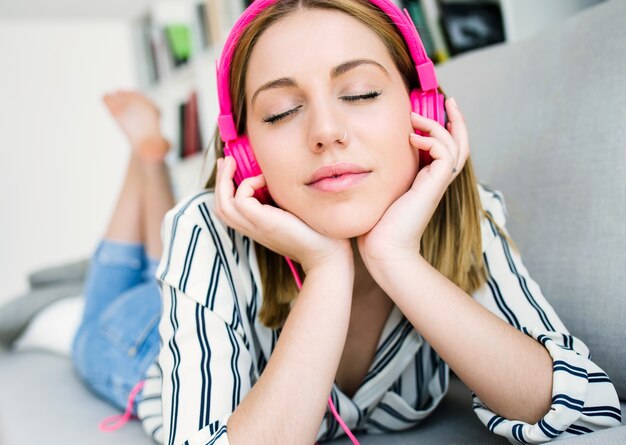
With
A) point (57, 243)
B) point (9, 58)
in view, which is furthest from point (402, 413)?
point (9, 58)

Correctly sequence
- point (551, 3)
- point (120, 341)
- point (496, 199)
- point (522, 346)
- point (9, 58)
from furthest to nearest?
1. point (9, 58)
2. point (551, 3)
3. point (120, 341)
4. point (496, 199)
5. point (522, 346)

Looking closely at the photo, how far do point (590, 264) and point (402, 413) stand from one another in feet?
1.24

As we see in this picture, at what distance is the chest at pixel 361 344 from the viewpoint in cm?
99

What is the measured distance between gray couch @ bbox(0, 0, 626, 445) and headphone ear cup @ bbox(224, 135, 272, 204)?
17.3 inches

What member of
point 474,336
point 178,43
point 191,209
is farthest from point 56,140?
point 474,336

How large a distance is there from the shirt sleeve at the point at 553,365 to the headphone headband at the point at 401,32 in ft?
1.01

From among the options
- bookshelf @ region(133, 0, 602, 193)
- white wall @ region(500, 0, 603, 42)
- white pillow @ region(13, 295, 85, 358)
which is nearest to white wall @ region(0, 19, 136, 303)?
bookshelf @ region(133, 0, 602, 193)

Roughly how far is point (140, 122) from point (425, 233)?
3.63 feet

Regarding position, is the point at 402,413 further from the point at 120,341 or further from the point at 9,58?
the point at 9,58

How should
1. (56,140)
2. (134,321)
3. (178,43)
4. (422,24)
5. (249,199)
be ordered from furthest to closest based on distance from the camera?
1. (56,140)
2. (178,43)
3. (422,24)
4. (134,321)
5. (249,199)

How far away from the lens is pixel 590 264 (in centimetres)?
84

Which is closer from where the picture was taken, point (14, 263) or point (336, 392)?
point (336, 392)

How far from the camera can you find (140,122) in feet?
5.68

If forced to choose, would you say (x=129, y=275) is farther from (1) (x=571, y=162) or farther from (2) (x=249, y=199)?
(1) (x=571, y=162)
